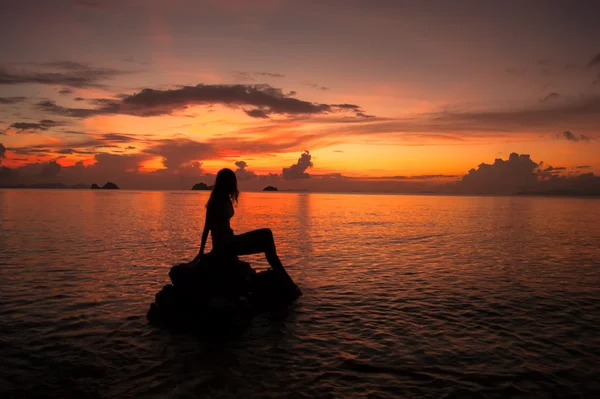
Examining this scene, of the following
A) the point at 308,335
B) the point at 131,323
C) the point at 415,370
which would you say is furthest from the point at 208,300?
the point at 415,370

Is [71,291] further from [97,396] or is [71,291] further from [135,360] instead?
[97,396]

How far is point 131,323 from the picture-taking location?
40.0 ft

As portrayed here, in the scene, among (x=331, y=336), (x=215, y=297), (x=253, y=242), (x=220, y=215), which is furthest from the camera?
(x=253, y=242)

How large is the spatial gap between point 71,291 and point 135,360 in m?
8.29

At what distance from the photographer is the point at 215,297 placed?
1229cm

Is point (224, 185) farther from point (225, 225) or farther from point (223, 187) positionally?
point (225, 225)

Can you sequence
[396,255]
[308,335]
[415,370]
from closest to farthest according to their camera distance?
[415,370] < [308,335] < [396,255]

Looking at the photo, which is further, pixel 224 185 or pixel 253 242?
pixel 253 242

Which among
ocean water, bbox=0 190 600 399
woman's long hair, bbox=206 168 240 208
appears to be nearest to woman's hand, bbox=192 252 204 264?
woman's long hair, bbox=206 168 240 208

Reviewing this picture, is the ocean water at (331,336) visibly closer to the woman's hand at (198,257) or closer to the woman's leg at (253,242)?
the woman's leg at (253,242)

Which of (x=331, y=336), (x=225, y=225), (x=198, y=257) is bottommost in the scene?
(x=331, y=336)

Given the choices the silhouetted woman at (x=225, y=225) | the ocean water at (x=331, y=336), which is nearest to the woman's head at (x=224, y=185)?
the silhouetted woman at (x=225, y=225)

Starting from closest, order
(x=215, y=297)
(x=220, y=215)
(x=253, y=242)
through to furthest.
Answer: (x=215, y=297) → (x=220, y=215) → (x=253, y=242)

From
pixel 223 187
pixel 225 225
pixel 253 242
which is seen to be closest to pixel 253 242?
pixel 253 242
